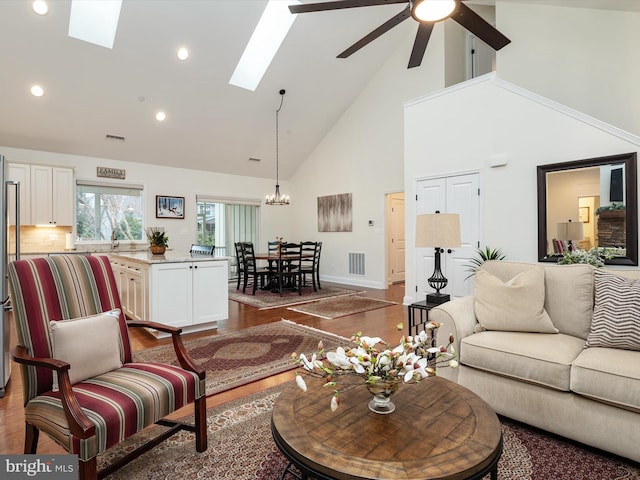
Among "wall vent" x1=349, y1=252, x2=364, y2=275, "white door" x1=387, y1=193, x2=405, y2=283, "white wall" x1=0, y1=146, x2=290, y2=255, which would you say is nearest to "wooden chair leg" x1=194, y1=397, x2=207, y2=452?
"white wall" x1=0, y1=146, x2=290, y2=255

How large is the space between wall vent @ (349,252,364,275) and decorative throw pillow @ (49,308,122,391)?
20.8 ft

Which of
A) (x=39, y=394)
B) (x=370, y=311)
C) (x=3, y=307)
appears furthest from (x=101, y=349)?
(x=370, y=311)

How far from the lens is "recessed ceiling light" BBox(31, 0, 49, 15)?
14.1 feet

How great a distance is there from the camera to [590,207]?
3.94 meters

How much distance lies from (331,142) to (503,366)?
23.6 ft

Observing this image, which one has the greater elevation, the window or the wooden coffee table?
the window

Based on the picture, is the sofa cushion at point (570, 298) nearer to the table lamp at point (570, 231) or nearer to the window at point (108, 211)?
the table lamp at point (570, 231)

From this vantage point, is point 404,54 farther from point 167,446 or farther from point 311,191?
point 167,446

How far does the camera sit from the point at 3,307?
108 inches

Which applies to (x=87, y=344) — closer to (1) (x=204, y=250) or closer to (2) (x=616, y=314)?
(2) (x=616, y=314)

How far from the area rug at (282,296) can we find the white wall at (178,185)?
1.86 metres

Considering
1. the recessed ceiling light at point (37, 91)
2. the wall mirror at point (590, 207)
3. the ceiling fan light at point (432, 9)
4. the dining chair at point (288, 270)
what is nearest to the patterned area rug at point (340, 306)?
the dining chair at point (288, 270)

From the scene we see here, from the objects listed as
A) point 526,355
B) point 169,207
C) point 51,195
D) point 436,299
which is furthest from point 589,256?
point 51,195

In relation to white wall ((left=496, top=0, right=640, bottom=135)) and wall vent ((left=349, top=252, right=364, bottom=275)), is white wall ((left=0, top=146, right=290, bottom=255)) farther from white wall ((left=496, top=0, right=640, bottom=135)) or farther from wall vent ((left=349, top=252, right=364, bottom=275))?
white wall ((left=496, top=0, right=640, bottom=135))
